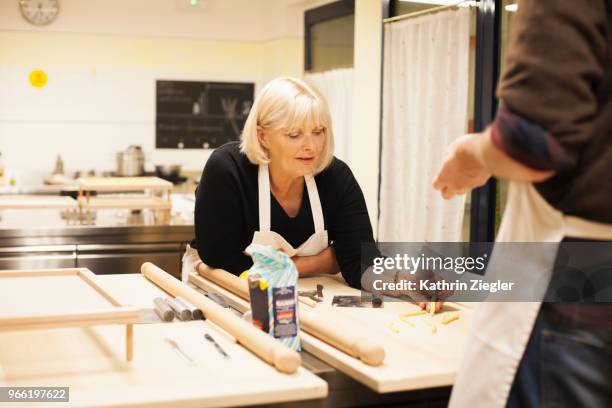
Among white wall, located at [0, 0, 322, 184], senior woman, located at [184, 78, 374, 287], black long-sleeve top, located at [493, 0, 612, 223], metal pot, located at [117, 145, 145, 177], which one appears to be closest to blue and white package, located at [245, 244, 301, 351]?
black long-sleeve top, located at [493, 0, 612, 223]

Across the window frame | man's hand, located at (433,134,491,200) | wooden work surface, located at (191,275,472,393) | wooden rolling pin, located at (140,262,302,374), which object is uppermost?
the window frame

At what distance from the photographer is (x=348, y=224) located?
2621 millimetres

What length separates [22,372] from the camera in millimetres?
1509

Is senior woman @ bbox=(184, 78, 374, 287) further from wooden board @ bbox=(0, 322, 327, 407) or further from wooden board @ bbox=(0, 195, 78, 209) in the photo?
wooden board @ bbox=(0, 195, 78, 209)

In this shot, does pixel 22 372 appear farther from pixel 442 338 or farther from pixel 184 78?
pixel 184 78

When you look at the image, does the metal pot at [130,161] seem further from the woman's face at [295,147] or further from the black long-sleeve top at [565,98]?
the black long-sleeve top at [565,98]

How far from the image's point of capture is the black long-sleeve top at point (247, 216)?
2.53 m

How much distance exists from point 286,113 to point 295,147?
0.11 metres

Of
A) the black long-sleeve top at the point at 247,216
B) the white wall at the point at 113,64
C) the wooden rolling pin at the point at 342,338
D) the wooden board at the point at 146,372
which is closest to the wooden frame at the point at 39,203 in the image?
the black long-sleeve top at the point at 247,216

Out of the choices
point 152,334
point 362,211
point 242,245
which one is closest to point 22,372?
point 152,334

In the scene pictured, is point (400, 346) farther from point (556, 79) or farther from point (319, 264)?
point (319, 264)

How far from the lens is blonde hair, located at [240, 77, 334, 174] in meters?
2.49

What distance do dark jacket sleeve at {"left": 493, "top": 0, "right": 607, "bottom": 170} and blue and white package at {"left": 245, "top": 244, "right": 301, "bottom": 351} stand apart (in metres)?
0.65

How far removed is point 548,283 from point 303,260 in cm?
141
